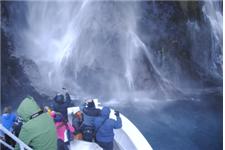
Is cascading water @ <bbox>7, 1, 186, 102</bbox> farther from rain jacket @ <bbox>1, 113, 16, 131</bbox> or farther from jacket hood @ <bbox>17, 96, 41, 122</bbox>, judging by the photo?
jacket hood @ <bbox>17, 96, 41, 122</bbox>

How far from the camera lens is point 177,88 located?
44.9 feet

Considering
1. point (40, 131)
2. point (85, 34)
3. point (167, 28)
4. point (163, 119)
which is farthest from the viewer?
point (167, 28)

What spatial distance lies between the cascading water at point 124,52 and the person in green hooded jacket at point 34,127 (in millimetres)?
8043

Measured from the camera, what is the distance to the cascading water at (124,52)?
41.2 feet

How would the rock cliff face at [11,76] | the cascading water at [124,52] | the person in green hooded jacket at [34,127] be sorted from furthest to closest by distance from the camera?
the cascading water at [124,52], the rock cliff face at [11,76], the person in green hooded jacket at [34,127]

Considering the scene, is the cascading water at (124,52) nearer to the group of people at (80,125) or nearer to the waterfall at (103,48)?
the waterfall at (103,48)

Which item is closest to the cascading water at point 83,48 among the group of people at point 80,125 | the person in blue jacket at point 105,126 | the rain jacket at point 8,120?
the group of people at point 80,125

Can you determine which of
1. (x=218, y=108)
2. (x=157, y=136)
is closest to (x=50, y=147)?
(x=157, y=136)

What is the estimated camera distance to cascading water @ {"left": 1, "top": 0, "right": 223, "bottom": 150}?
41.2 feet

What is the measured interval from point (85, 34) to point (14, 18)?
2.80m

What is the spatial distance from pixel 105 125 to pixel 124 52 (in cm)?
915

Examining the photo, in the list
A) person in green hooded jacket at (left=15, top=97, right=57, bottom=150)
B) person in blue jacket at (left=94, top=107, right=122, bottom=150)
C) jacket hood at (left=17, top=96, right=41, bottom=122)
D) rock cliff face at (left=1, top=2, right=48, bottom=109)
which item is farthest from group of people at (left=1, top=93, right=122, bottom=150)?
rock cliff face at (left=1, top=2, right=48, bottom=109)

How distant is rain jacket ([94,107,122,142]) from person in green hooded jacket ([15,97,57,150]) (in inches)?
59.9

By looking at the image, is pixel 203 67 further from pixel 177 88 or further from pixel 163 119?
pixel 163 119
